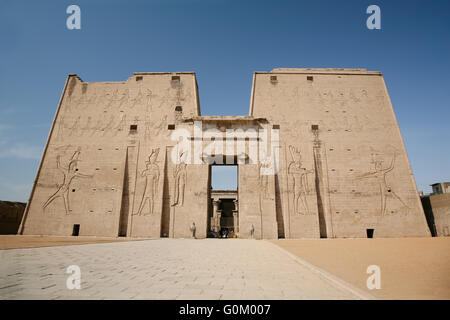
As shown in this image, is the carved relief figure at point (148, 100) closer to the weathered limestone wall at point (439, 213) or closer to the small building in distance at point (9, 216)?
the small building in distance at point (9, 216)

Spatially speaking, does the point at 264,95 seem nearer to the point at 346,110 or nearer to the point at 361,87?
the point at 346,110

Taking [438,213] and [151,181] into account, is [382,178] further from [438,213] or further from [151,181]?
[151,181]

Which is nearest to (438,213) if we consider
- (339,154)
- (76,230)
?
(339,154)

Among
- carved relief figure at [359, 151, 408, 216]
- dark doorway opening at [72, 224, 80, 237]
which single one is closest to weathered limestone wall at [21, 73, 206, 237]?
dark doorway opening at [72, 224, 80, 237]

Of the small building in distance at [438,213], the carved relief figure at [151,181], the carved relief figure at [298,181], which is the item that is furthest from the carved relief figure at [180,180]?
the small building in distance at [438,213]

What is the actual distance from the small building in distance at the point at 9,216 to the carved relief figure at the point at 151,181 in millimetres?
9670

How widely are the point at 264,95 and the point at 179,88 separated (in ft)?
19.5

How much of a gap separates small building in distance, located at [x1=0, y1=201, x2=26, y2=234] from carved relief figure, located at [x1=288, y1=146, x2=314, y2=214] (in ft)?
62.3

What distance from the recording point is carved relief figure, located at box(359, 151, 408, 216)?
50.3 ft

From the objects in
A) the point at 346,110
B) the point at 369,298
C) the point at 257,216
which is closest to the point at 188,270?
the point at 369,298

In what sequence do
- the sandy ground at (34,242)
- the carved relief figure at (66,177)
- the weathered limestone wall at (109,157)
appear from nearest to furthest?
the sandy ground at (34,242)
the weathered limestone wall at (109,157)
the carved relief figure at (66,177)

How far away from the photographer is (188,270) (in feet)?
12.7

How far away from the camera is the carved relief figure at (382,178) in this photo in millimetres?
15344

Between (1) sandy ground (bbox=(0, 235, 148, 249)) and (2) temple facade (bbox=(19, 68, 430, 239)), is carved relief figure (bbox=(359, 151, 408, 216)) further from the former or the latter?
(1) sandy ground (bbox=(0, 235, 148, 249))
